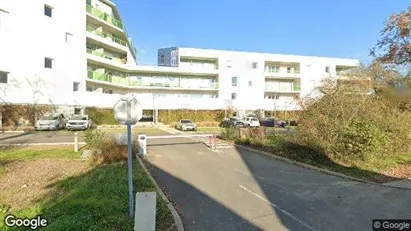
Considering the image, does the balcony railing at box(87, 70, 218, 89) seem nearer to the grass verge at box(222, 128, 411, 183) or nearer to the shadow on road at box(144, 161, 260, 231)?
the grass verge at box(222, 128, 411, 183)

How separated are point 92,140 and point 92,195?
5844mm

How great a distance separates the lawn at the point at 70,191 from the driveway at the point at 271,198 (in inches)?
35.1

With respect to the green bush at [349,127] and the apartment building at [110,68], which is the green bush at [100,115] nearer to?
the apartment building at [110,68]

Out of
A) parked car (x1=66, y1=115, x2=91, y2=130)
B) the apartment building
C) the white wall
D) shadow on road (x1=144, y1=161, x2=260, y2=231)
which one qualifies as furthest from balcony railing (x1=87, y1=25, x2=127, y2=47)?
shadow on road (x1=144, y1=161, x2=260, y2=231)

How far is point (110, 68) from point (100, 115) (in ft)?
26.3

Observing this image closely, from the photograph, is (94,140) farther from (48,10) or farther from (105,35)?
(105,35)

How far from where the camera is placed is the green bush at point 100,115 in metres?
34.1

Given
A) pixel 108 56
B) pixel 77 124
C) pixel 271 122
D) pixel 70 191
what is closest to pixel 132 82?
pixel 108 56

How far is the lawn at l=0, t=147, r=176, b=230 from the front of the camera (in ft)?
18.9

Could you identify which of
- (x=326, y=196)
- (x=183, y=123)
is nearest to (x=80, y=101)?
(x=183, y=123)

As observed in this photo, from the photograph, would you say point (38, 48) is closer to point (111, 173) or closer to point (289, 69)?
point (111, 173)

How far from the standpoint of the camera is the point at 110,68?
3997 centimetres

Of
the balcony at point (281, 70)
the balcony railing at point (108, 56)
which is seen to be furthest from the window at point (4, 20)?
the balcony at point (281, 70)

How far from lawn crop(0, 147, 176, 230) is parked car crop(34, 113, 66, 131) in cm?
1382
